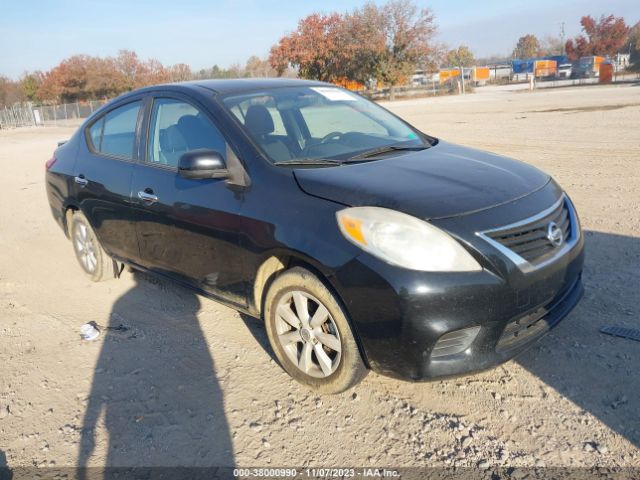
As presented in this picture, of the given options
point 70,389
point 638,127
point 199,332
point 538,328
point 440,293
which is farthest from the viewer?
point 638,127

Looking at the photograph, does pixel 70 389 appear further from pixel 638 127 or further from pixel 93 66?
pixel 93 66

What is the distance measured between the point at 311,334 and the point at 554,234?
141 cm

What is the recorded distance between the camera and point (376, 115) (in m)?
4.27

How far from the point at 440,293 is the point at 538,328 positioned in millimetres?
719

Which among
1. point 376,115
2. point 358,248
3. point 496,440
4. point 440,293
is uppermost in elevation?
point 376,115

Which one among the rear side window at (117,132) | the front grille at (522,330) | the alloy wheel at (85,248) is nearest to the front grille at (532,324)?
the front grille at (522,330)

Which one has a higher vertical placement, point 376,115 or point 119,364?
point 376,115

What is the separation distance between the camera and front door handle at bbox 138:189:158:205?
3718mm

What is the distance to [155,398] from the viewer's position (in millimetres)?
3123

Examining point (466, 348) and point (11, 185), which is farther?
point (11, 185)

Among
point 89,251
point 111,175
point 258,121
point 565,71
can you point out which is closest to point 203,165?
point 258,121

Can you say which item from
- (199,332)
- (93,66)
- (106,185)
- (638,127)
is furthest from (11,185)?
(93,66)

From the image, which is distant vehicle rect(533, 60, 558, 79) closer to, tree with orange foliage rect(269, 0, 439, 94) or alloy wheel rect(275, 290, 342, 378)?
tree with orange foliage rect(269, 0, 439, 94)

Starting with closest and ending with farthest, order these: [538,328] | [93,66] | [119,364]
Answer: [538,328]
[119,364]
[93,66]
